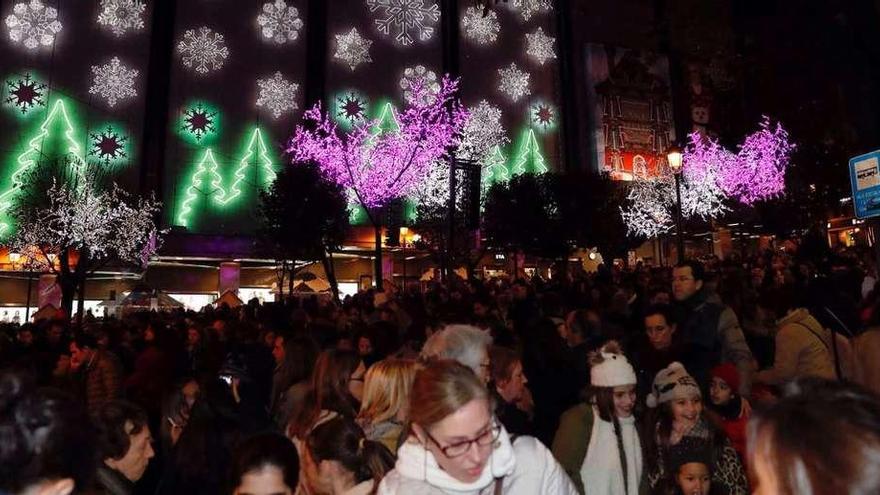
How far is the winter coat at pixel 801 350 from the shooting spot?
17.4 feet

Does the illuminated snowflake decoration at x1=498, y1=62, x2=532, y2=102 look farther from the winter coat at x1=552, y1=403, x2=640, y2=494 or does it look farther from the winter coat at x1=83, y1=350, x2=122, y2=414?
the winter coat at x1=552, y1=403, x2=640, y2=494

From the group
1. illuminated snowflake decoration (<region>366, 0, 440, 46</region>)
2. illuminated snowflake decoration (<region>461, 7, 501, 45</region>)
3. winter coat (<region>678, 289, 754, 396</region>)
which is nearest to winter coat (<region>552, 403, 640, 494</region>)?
winter coat (<region>678, 289, 754, 396</region>)

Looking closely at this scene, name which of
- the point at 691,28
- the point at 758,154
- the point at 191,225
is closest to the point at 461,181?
the point at 691,28

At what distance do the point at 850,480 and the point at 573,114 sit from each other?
146ft

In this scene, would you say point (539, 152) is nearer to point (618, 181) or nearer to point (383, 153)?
point (618, 181)

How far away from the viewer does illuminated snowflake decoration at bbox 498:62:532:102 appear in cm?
4103

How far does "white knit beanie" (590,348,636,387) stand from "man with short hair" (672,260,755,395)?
56.1 inches

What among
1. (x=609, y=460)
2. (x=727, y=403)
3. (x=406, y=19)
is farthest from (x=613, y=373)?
(x=406, y=19)

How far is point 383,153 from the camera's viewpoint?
29.6 m

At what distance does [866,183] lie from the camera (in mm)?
6324

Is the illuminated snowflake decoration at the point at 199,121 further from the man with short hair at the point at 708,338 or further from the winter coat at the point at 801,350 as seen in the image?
the winter coat at the point at 801,350

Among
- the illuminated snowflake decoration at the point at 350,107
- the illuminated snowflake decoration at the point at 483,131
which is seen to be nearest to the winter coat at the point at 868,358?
the illuminated snowflake decoration at the point at 483,131

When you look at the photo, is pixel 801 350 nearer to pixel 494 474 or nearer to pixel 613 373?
pixel 613 373

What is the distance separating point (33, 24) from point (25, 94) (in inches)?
145
